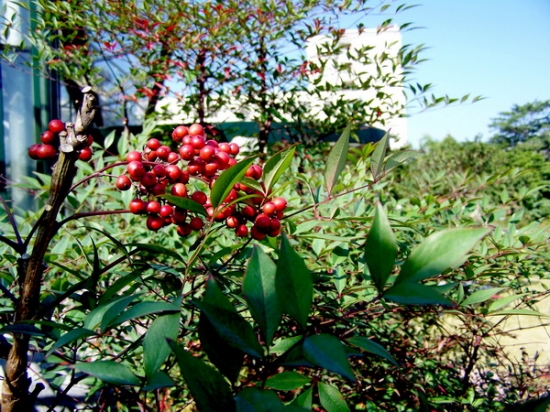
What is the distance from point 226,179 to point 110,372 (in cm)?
23

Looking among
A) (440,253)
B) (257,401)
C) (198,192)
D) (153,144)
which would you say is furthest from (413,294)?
(153,144)

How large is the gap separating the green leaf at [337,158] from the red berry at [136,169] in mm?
267

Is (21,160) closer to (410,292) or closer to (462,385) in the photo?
(462,385)

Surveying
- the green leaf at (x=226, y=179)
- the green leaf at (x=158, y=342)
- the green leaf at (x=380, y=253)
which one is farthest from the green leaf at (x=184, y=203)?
the green leaf at (x=380, y=253)

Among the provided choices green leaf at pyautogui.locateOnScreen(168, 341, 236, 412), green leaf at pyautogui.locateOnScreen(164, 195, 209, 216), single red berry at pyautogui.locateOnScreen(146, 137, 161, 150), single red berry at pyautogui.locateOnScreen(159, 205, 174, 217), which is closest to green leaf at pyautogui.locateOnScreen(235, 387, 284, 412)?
green leaf at pyautogui.locateOnScreen(168, 341, 236, 412)

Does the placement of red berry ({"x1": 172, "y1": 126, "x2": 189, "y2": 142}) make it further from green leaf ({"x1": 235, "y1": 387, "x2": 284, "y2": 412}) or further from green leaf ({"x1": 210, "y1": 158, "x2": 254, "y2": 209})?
green leaf ({"x1": 235, "y1": 387, "x2": 284, "y2": 412})

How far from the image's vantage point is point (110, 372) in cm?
41

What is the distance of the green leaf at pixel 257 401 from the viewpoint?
36cm

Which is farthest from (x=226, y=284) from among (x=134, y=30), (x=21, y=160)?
(x=21, y=160)

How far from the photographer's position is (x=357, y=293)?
1001 millimetres

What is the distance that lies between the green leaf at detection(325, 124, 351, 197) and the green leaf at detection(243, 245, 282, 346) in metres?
0.22

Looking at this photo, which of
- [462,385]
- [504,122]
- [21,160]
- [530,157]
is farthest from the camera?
[504,122]

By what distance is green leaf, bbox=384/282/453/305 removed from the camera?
1.22 feet

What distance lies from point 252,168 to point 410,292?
1.12ft
